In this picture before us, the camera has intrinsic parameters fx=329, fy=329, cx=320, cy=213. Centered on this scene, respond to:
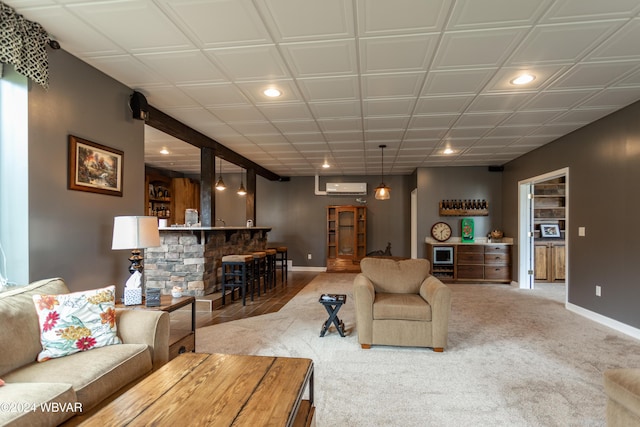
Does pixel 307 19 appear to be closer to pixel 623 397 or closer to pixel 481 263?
pixel 623 397

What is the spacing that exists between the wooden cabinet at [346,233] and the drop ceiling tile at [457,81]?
5281 millimetres

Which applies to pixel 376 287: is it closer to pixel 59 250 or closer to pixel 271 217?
pixel 59 250

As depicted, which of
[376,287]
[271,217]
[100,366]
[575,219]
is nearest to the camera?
[100,366]

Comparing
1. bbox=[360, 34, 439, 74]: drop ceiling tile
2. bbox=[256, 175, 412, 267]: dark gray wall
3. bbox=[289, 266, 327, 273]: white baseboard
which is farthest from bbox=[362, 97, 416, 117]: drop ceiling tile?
bbox=[289, 266, 327, 273]: white baseboard

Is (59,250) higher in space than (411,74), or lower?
lower

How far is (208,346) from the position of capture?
3127mm

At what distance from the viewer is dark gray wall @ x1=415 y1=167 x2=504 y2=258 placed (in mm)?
7055

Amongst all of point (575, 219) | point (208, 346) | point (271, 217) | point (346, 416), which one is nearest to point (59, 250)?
point (208, 346)

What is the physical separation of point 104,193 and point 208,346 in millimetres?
1665

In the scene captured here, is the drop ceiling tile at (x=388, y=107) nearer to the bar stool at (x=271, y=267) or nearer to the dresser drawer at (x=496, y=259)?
the bar stool at (x=271, y=267)

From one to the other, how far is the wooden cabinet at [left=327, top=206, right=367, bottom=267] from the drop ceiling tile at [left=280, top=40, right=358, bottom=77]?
18.7 feet

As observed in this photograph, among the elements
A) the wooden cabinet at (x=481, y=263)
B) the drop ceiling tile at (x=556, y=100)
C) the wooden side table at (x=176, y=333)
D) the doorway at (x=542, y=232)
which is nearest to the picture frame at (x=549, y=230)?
the doorway at (x=542, y=232)

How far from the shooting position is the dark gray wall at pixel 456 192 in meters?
7.05

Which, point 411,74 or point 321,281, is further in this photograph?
point 321,281
